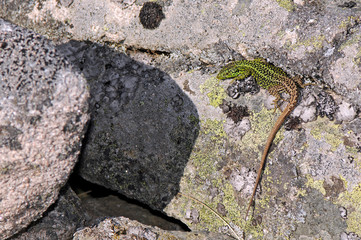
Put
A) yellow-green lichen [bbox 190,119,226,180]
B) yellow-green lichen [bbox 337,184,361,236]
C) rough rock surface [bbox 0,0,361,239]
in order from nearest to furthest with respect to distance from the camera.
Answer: yellow-green lichen [bbox 337,184,361,236] < rough rock surface [bbox 0,0,361,239] < yellow-green lichen [bbox 190,119,226,180]

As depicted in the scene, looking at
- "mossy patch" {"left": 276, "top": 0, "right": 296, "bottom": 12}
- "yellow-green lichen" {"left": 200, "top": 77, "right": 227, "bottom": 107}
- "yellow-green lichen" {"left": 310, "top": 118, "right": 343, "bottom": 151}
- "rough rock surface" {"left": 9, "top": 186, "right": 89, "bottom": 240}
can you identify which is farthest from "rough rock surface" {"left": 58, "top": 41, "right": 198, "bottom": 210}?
"mossy patch" {"left": 276, "top": 0, "right": 296, "bottom": 12}

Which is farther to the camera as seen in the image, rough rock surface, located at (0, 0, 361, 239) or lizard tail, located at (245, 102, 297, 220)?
lizard tail, located at (245, 102, 297, 220)

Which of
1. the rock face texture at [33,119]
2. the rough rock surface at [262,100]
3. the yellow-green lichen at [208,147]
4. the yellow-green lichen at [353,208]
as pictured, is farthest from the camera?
the yellow-green lichen at [208,147]

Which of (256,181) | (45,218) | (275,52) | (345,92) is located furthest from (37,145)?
(345,92)

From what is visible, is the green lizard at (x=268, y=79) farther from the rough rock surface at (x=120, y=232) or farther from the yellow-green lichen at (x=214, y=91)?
the rough rock surface at (x=120, y=232)

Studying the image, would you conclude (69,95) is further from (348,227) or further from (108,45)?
(348,227)

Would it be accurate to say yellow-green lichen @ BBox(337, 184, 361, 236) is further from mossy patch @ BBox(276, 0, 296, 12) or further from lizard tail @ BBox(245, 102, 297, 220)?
mossy patch @ BBox(276, 0, 296, 12)

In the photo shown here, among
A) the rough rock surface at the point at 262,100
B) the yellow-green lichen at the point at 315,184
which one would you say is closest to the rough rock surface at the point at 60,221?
the rough rock surface at the point at 262,100
